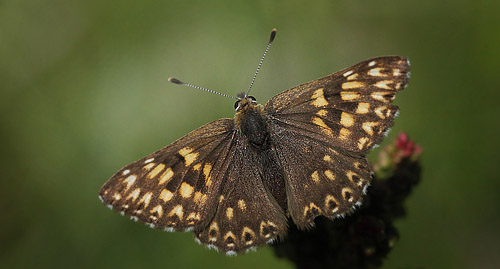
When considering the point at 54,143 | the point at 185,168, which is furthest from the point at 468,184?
the point at 54,143

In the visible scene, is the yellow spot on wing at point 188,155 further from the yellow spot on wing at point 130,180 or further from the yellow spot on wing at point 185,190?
the yellow spot on wing at point 130,180

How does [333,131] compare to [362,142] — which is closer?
[362,142]

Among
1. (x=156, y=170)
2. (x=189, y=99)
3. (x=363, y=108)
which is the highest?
(x=363, y=108)

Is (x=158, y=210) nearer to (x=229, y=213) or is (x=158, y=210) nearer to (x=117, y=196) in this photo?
(x=117, y=196)

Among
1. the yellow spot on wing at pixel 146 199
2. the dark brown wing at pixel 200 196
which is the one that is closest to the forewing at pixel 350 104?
the dark brown wing at pixel 200 196

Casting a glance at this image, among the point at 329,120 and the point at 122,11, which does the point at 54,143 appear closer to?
the point at 122,11

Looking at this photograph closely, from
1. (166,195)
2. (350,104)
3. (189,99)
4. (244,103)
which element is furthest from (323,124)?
(189,99)
